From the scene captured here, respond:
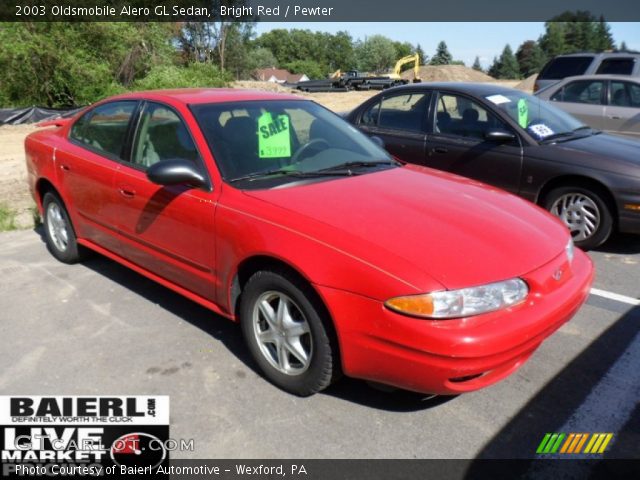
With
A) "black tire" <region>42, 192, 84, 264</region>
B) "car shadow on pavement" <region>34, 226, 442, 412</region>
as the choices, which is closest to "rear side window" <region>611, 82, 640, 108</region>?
"car shadow on pavement" <region>34, 226, 442, 412</region>

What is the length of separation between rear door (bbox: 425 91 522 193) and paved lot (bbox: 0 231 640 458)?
176 centimetres

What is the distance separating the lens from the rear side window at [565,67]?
11328mm

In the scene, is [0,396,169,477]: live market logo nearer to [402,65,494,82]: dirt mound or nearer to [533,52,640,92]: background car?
[533,52,640,92]: background car

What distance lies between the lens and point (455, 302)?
7.91 feet

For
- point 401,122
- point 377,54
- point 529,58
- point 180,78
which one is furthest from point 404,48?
point 401,122

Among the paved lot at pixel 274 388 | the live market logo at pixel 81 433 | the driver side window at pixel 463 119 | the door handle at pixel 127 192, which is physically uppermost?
the driver side window at pixel 463 119

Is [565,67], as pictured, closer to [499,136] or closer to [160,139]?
[499,136]

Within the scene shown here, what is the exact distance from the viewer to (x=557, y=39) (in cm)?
9325

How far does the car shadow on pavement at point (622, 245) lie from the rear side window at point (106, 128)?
15.0 ft

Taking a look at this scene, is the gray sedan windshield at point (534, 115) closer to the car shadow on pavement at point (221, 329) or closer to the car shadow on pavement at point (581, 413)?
the car shadow on pavement at point (581, 413)

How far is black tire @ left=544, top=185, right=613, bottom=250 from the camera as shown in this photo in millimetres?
5191

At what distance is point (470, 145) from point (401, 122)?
0.99m

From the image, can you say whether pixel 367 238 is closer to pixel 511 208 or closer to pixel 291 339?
pixel 291 339

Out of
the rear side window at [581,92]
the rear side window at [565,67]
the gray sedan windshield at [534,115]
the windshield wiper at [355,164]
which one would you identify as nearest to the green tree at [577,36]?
the rear side window at [565,67]
